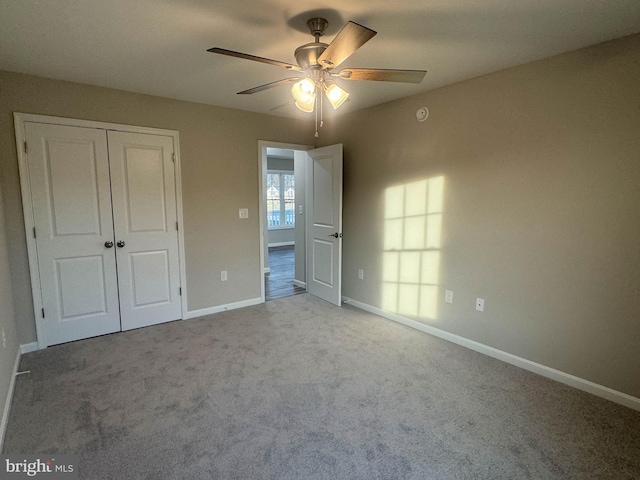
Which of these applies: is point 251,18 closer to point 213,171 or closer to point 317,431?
point 213,171

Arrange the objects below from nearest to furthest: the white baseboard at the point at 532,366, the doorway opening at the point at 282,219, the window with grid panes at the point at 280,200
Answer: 1. the white baseboard at the point at 532,366
2. the doorway opening at the point at 282,219
3. the window with grid panes at the point at 280,200

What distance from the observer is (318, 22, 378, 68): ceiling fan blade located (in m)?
1.42

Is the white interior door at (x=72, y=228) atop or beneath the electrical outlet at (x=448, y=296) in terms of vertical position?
atop

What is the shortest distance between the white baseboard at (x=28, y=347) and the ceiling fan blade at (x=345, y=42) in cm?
342

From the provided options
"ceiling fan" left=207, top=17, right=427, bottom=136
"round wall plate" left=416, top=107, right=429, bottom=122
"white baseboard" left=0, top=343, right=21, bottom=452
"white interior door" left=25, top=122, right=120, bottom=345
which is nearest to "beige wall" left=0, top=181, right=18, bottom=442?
"white baseboard" left=0, top=343, right=21, bottom=452

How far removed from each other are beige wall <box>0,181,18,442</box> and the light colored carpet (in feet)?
0.54

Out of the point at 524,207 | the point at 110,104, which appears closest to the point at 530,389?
the point at 524,207

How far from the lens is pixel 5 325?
2373mm

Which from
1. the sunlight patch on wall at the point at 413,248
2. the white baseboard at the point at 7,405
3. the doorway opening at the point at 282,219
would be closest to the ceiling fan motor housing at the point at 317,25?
the sunlight patch on wall at the point at 413,248

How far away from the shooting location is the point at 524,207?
2.59m

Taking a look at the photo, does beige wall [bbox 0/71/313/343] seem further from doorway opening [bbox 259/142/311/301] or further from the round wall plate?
the round wall plate

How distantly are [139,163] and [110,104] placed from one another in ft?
1.88

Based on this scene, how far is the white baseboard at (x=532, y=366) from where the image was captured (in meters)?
2.22

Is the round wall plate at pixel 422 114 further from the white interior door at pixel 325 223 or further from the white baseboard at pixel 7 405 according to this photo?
the white baseboard at pixel 7 405
